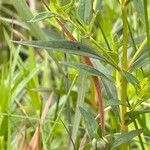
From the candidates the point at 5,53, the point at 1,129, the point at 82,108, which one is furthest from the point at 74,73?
the point at 5,53

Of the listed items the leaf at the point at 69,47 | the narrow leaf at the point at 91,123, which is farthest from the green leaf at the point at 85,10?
the narrow leaf at the point at 91,123

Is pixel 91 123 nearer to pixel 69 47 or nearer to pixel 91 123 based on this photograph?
pixel 91 123

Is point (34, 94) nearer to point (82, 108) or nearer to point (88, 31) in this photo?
point (82, 108)

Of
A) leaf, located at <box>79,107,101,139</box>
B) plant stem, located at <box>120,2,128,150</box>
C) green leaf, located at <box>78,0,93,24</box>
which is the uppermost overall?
green leaf, located at <box>78,0,93,24</box>

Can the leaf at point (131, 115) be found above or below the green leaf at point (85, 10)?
below

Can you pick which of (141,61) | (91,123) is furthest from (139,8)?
(91,123)

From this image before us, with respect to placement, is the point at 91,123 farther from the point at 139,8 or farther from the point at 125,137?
the point at 139,8

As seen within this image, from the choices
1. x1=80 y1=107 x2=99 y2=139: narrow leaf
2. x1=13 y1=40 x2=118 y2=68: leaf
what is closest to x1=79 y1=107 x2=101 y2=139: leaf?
x1=80 y1=107 x2=99 y2=139: narrow leaf

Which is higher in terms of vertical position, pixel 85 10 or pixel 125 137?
pixel 85 10

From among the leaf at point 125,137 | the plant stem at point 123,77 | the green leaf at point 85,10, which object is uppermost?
the green leaf at point 85,10

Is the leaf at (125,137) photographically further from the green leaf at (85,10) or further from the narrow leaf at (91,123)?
the green leaf at (85,10)

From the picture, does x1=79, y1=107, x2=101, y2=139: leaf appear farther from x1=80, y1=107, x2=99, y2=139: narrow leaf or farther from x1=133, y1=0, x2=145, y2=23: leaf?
x1=133, y1=0, x2=145, y2=23: leaf
